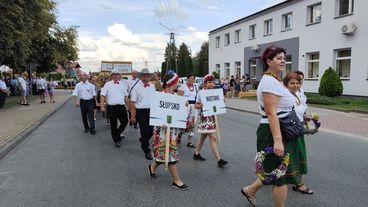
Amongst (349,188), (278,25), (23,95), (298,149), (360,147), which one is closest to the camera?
(298,149)

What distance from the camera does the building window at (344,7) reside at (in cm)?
2165

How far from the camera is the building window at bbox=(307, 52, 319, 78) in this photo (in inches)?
982

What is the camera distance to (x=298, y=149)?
4.18 meters

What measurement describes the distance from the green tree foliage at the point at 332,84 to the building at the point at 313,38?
4.56 ft

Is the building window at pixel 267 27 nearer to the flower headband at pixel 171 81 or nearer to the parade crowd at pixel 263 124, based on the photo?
the parade crowd at pixel 263 124

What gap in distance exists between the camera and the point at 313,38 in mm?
24828

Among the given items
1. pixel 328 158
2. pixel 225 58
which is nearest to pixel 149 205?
pixel 328 158

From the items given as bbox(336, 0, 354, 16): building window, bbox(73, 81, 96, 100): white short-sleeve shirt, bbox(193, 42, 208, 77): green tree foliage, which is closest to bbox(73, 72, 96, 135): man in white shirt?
bbox(73, 81, 96, 100): white short-sleeve shirt

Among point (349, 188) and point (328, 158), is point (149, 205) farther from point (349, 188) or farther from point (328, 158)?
point (328, 158)

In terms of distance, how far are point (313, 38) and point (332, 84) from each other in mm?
5477

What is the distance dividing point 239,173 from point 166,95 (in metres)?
1.85

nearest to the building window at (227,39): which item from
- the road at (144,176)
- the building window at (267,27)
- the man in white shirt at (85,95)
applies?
the building window at (267,27)

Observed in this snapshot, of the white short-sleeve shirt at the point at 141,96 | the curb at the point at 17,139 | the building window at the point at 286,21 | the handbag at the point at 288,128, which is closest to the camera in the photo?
the handbag at the point at 288,128

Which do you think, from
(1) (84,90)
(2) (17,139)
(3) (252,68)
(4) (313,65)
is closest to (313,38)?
(4) (313,65)
